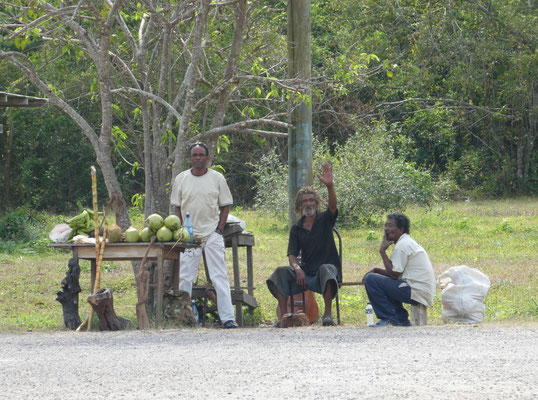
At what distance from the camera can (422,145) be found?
97.5 feet

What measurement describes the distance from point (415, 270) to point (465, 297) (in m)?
0.56

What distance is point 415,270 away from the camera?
30.1 feet

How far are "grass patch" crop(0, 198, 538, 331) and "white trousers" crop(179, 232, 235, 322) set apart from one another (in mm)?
789

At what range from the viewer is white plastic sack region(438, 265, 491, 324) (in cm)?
920

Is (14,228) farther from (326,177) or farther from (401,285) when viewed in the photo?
(401,285)

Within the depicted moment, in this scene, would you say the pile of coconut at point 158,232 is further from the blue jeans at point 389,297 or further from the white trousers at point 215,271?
the blue jeans at point 389,297

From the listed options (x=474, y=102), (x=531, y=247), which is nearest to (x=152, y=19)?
(x=531, y=247)

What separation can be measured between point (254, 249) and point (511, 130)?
1360 centimetres

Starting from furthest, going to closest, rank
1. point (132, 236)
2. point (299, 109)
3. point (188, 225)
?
point (299, 109)
point (188, 225)
point (132, 236)

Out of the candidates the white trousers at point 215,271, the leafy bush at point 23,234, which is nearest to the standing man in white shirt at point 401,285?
the white trousers at point 215,271

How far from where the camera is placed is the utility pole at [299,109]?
10.5m

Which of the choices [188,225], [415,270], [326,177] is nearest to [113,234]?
[188,225]

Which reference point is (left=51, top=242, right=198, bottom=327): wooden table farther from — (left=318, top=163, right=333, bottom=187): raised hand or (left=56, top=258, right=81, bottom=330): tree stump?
(left=318, top=163, right=333, bottom=187): raised hand

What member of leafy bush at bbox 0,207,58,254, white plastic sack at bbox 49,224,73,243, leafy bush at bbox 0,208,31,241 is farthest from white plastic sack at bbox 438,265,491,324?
leafy bush at bbox 0,208,31,241
